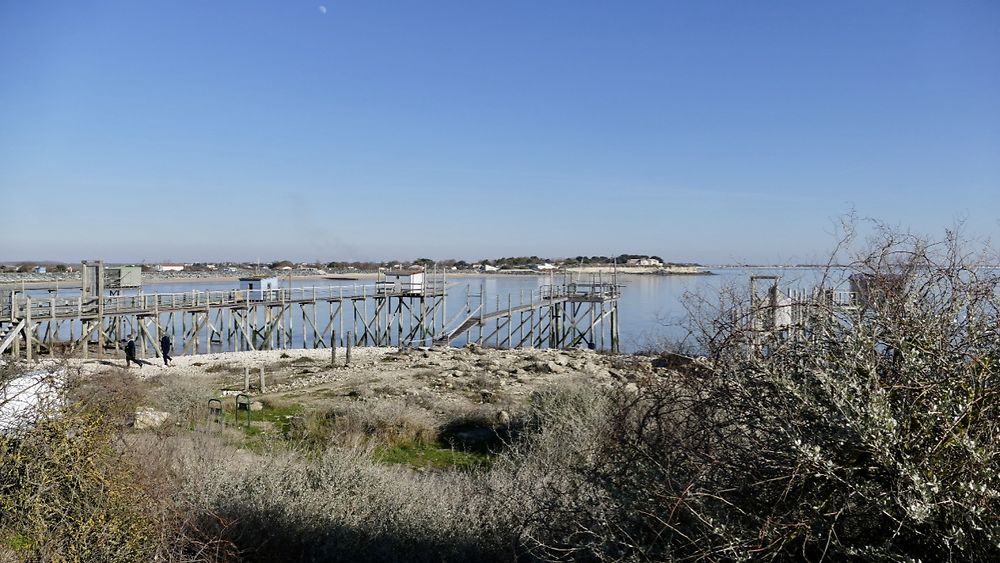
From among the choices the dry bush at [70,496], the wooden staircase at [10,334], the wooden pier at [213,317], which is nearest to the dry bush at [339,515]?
the dry bush at [70,496]

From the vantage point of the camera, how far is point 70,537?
200 inches

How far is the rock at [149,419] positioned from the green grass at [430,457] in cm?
323

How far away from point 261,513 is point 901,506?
5.33m

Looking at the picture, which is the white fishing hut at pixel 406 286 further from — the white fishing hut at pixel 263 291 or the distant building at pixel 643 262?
the distant building at pixel 643 262

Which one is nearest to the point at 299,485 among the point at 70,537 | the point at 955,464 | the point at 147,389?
the point at 70,537

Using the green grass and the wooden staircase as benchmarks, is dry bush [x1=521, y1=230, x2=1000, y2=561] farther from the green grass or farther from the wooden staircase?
the wooden staircase

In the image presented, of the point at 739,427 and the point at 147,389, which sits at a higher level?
the point at 739,427

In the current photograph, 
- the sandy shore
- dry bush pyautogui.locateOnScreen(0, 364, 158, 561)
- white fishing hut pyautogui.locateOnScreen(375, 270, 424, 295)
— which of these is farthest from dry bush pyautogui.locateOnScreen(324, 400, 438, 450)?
white fishing hut pyautogui.locateOnScreen(375, 270, 424, 295)

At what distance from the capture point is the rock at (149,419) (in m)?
10.5

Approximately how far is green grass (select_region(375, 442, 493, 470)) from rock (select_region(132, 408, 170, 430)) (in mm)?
3233

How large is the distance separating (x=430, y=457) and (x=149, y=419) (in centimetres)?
422

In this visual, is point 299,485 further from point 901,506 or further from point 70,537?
point 901,506

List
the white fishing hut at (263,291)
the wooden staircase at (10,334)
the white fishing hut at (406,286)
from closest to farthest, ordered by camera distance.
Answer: the wooden staircase at (10,334), the white fishing hut at (263,291), the white fishing hut at (406,286)

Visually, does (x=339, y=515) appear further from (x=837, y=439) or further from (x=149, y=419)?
(x=149, y=419)
